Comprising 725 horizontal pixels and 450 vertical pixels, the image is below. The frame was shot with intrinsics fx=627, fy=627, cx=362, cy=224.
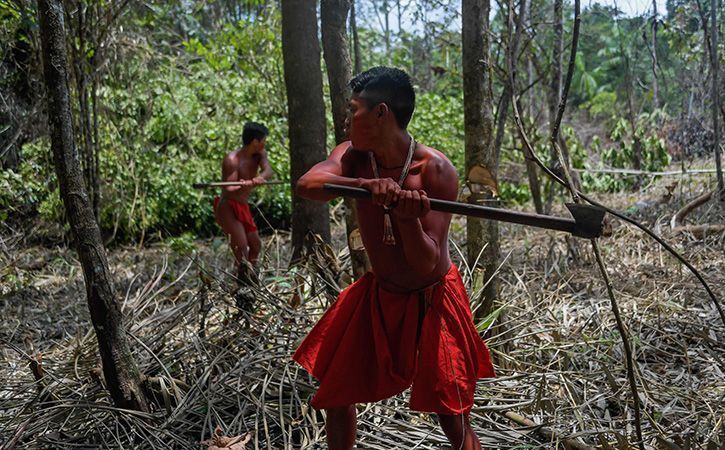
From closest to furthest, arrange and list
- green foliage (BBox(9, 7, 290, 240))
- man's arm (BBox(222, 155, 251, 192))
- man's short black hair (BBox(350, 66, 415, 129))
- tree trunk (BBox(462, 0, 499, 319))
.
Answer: man's short black hair (BBox(350, 66, 415, 129)) < tree trunk (BBox(462, 0, 499, 319)) < man's arm (BBox(222, 155, 251, 192)) < green foliage (BBox(9, 7, 290, 240))

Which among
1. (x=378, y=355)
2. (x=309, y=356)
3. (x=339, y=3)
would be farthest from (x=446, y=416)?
(x=339, y=3)

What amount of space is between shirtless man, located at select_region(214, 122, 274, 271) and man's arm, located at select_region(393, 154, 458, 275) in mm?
3515

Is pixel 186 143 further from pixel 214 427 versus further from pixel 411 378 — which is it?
pixel 411 378

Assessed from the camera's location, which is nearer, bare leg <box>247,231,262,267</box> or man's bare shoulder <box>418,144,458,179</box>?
man's bare shoulder <box>418,144,458,179</box>

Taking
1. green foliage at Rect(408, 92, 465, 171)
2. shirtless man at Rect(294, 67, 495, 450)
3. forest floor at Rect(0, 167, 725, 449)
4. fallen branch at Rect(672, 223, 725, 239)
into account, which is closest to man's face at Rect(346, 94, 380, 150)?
shirtless man at Rect(294, 67, 495, 450)

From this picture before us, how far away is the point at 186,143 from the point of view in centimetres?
961

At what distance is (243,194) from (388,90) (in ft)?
12.6

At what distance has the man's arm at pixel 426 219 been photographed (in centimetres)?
176

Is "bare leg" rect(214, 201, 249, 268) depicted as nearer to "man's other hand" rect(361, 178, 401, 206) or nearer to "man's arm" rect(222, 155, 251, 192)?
"man's arm" rect(222, 155, 251, 192)

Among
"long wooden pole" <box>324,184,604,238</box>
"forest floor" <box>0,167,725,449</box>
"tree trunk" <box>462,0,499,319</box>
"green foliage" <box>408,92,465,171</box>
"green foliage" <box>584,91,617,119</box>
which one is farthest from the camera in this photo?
"green foliage" <box>584,91,617,119</box>

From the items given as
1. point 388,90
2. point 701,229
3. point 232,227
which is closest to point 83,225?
point 388,90

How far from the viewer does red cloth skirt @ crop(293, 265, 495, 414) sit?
201cm

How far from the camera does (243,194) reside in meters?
5.65

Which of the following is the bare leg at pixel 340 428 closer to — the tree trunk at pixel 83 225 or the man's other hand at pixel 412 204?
the man's other hand at pixel 412 204
